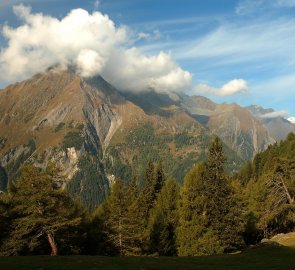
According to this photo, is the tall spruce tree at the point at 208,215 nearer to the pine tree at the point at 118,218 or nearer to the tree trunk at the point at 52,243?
the pine tree at the point at 118,218

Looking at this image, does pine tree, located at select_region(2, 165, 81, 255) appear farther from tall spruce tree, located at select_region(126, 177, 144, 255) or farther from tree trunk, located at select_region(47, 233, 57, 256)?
tall spruce tree, located at select_region(126, 177, 144, 255)

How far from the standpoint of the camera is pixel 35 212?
55.0m

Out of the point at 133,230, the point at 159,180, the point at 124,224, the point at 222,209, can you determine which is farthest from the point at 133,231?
the point at 159,180

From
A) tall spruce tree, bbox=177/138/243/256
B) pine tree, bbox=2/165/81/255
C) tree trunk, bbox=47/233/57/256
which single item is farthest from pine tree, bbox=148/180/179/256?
tree trunk, bbox=47/233/57/256

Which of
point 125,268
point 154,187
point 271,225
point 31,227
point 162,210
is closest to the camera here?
point 125,268

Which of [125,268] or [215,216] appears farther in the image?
[215,216]

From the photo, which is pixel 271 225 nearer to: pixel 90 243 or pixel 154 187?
pixel 154 187

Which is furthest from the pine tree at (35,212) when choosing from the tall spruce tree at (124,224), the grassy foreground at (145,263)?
the tall spruce tree at (124,224)

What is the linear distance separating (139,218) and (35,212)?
22765 mm

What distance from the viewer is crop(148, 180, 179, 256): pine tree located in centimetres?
7419

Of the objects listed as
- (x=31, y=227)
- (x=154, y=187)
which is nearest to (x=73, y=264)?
(x=31, y=227)

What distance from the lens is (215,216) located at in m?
67.0

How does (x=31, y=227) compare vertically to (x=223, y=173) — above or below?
below

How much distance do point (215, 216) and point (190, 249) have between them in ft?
22.0
